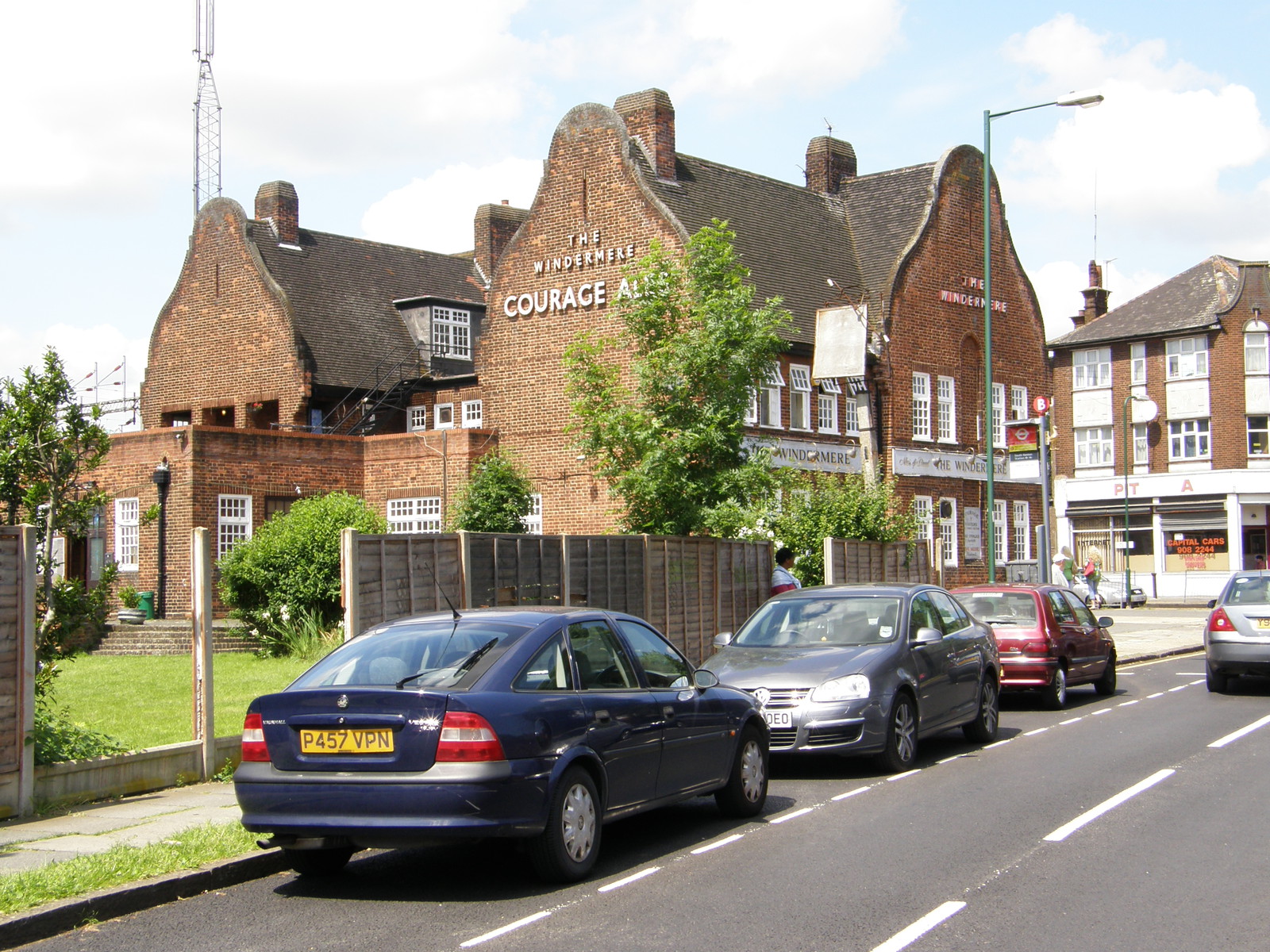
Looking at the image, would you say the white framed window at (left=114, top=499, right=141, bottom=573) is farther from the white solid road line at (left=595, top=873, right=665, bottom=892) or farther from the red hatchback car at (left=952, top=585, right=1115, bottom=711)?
the white solid road line at (left=595, top=873, right=665, bottom=892)

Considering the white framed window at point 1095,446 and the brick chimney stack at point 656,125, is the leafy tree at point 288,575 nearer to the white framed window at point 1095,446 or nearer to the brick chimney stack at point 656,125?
the brick chimney stack at point 656,125

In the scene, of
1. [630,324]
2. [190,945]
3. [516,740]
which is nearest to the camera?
[190,945]

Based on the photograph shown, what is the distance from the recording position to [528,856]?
24.8 feet

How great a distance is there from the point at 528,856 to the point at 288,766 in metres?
1.40

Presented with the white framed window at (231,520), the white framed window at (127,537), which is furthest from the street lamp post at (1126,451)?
the white framed window at (127,537)

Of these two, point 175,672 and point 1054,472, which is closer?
point 175,672

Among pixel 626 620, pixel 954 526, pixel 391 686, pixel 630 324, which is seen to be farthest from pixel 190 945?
pixel 954 526

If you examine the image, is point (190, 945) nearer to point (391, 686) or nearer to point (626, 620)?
point (391, 686)

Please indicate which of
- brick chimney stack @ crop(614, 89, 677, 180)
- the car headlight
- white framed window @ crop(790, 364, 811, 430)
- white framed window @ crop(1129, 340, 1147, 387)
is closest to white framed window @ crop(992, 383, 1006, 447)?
white framed window @ crop(790, 364, 811, 430)

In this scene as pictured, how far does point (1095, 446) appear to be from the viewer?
215ft

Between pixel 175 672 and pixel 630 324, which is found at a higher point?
pixel 630 324

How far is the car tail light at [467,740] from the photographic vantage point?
712 centimetres

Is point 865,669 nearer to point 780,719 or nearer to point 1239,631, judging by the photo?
point 780,719

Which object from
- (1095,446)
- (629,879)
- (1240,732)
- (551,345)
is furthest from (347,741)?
(1095,446)
